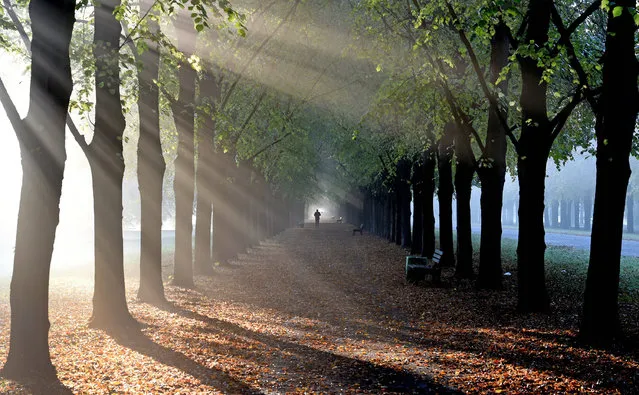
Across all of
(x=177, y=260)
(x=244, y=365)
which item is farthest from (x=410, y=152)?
(x=244, y=365)

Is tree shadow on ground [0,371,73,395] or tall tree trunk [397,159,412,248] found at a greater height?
tall tree trunk [397,159,412,248]

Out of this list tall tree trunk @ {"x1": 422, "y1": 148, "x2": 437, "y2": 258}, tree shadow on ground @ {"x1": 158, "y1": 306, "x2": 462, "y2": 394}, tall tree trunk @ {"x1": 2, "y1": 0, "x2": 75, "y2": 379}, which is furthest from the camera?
tall tree trunk @ {"x1": 422, "y1": 148, "x2": 437, "y2": 258}

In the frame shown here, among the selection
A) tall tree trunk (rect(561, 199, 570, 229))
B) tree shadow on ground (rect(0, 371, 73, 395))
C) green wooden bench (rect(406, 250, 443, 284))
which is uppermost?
tall tree trunk (rect(561, 199, 570, 229))

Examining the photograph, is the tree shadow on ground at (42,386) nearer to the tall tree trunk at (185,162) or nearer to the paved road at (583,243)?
the tall tree trunk at (185,162)

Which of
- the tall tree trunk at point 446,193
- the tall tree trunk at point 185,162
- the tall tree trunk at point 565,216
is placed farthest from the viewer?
the tall tree trunk at point 565,216

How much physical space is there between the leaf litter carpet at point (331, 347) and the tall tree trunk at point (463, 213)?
5.83ft

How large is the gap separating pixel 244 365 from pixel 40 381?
2710mm

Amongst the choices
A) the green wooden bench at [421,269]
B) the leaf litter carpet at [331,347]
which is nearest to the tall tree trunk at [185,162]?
the leaf litter carpet at [331,347]

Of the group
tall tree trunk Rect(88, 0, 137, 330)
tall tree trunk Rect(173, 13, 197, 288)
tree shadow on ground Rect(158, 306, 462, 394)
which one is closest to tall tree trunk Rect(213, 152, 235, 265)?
tall tree trunk Rect(173, 13, 197, 288)

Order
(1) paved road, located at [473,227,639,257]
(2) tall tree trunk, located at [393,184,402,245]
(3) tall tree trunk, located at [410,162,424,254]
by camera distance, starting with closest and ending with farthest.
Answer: (3) tall tree trunk, located at [410,162,424,254] → (2) tall tree trunk, located at [393,184,402,245] → (1) paved road, located at [473,227,639,257]

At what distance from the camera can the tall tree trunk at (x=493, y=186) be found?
51.6ft

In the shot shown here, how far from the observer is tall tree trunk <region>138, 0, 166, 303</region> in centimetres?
1289

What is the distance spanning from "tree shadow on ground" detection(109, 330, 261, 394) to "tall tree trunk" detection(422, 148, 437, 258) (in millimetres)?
16290

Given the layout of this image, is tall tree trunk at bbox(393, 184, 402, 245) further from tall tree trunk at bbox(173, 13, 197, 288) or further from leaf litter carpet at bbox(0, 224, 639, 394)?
tall tree trunk at bbox(173, 13, 197, 288)
